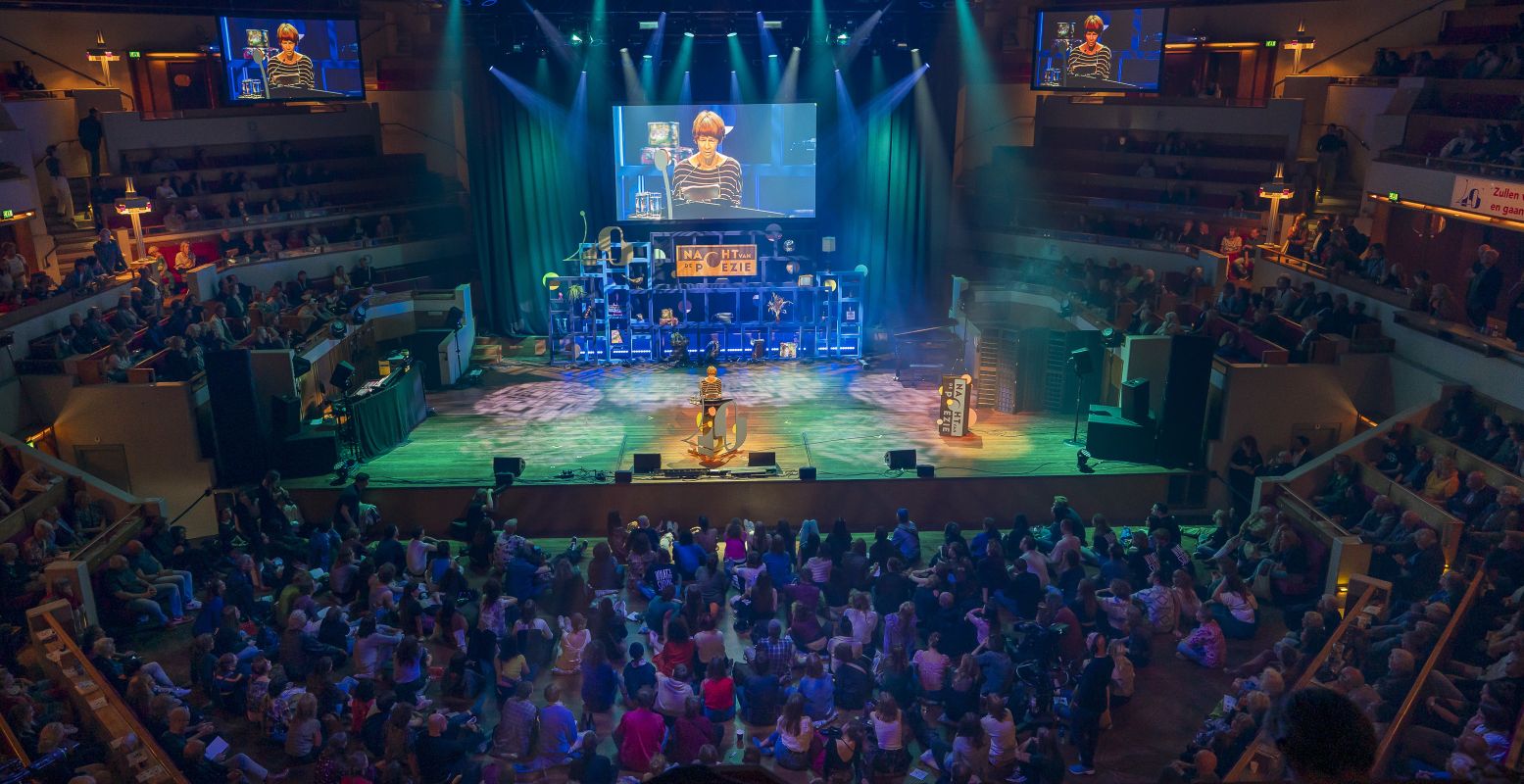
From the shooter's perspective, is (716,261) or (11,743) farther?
(716,261)

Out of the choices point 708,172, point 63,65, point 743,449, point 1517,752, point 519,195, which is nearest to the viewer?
point 1517,752

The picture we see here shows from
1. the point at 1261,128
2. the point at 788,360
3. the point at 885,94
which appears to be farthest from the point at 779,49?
the point at 1261,128

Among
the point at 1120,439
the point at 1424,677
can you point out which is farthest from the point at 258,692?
the point at 1120,439

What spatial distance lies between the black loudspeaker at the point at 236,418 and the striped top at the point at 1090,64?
1389cm

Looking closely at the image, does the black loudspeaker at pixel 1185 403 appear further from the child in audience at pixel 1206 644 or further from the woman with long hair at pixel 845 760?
the woman with long hair at pixel 845 760

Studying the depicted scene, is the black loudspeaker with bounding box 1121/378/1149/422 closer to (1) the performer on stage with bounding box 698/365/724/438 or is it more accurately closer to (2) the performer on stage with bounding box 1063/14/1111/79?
(1) the performer on stage with bounding box 698/365/724/438

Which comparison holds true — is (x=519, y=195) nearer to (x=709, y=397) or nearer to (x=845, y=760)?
(x=709, y=397)

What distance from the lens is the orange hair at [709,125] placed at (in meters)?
19.1

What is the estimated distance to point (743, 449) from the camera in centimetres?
1394

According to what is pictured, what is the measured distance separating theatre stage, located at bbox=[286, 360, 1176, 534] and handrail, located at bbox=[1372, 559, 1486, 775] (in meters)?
4.29

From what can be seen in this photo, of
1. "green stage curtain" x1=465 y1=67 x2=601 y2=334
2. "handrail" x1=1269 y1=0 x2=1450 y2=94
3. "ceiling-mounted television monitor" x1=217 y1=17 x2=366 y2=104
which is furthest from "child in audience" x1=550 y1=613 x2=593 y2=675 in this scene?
"handrail" x1=1269 y1=0 x2=1450 y2=94

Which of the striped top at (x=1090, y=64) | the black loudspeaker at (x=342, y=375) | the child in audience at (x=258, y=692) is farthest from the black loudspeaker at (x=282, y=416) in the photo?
the striped top at (x=1090, y=64)

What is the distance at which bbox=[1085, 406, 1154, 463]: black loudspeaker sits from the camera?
13133 mm

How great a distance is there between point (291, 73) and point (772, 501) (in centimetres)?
1221
